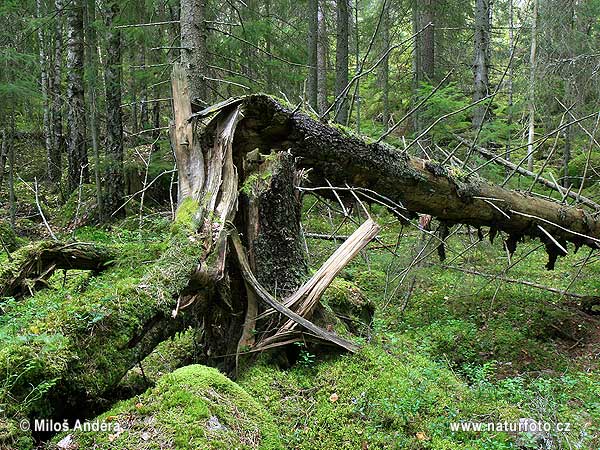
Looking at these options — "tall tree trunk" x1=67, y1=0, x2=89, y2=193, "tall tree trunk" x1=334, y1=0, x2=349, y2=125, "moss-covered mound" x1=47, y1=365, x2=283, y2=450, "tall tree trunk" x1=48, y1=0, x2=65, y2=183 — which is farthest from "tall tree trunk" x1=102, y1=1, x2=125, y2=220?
"moss-covered mound" x1=47, y1=365, x2=283, y2=450

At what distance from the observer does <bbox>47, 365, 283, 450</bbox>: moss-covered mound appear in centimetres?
233

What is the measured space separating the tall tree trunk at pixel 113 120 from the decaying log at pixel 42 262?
6.67 meters

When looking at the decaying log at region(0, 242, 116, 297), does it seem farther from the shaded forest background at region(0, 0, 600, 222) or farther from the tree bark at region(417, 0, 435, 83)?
the tree bark at region(417, 0, 435, 83)

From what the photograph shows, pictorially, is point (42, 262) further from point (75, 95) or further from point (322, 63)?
point (322, 63)

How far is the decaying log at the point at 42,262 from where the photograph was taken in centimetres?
420

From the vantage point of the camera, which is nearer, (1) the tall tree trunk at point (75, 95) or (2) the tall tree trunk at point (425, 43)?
(1) the tall tree trunk at point (75, 95)

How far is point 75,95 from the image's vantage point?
12.6 m

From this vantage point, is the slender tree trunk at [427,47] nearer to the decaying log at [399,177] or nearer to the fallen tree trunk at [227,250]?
the decaying log at [399,177]

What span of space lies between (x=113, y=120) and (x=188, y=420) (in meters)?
9.80

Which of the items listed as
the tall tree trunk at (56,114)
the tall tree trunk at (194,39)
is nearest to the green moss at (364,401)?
the tall tree trunk at (194,39)

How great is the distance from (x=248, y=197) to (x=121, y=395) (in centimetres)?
177

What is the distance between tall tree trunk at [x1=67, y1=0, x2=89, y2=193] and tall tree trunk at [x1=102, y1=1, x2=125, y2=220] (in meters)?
1.74

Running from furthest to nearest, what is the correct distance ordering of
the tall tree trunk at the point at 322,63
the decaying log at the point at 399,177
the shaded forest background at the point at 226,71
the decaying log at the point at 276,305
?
the tall tree trunk at the point at 322,63
the shaded forest background at the point at 226,71
the decaying log at the point at 399,177
the decaying log at the point at 276,305

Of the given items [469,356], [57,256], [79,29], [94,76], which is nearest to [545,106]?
[469,356]
